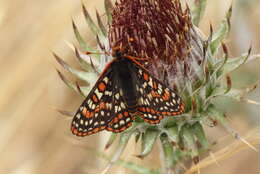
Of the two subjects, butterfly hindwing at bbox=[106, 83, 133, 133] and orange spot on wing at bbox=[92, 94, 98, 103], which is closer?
butterfly hindwing at bbox=[106, 83, 133, 133]

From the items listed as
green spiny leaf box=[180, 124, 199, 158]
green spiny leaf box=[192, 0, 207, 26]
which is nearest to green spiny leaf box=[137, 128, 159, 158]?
green spiny leaf box=[180, 124, 199, 158]

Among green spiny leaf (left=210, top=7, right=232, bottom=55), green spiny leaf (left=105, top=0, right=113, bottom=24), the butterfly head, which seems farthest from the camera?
green spiny leaf (left=105, top=0, right=113, bottom=24)

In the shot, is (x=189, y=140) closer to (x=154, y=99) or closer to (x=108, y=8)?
(x=154, y=99)

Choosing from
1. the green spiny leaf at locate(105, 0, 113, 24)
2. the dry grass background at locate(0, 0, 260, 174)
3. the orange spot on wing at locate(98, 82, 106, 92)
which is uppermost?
the green spiny leaf at locate(105, 0, 113, 24)

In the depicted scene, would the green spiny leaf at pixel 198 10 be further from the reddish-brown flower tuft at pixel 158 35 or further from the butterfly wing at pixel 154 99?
the butterfly wing at pixel 154 99

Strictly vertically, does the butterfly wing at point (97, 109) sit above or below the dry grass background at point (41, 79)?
above

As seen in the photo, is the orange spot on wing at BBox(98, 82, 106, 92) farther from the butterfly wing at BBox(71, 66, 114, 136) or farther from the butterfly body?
the butterfly body

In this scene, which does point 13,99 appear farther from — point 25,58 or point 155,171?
point 155,171

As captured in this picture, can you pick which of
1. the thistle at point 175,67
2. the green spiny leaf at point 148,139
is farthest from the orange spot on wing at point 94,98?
the green spiny leaf at point 148,139
